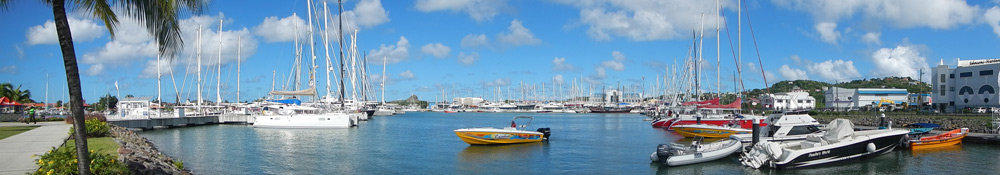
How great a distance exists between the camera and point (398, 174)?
26547 mm

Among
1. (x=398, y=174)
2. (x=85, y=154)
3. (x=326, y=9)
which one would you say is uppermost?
(x=326, y=9)

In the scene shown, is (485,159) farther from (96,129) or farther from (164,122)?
(164,122)

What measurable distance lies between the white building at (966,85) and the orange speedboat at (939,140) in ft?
131

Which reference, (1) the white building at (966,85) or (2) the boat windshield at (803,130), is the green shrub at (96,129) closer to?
(2) the boat windshield at (803,130)

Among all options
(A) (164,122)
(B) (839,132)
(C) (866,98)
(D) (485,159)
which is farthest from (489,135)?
(C) (866,98)

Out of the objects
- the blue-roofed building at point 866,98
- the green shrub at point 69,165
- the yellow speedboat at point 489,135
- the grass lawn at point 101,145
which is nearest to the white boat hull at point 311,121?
the yellow speedboat at point 489,135

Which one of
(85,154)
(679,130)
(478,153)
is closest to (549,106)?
(679,130)

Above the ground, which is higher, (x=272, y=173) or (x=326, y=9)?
(x=326, y=9)

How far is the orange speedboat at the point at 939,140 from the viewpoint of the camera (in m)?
34.2

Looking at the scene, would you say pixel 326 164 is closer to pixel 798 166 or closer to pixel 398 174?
pixel 398 174

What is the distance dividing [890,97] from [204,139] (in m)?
110

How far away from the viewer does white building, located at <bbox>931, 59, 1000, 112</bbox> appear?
2719 inches

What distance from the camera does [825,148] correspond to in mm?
26531

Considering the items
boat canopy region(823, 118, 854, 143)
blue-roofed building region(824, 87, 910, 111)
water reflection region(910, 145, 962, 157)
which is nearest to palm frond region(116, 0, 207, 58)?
boat canopy region(823, 118, 854, 143)
